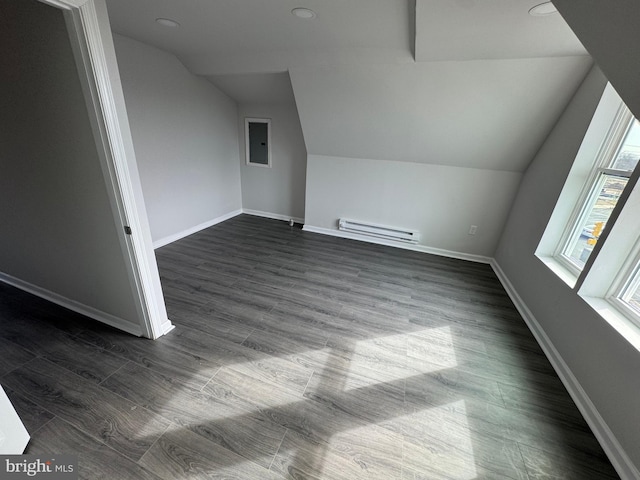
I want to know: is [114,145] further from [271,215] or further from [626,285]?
[271,215]

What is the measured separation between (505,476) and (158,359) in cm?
207

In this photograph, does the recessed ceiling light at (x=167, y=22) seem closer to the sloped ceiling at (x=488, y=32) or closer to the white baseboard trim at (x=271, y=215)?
the sloped ceiling at (x=488, y=32)

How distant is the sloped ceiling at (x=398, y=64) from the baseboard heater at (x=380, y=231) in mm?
975

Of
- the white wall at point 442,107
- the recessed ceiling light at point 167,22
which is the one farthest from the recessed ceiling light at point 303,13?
the recessed ceiling light at point 167,22

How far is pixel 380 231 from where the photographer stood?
3.73 metres

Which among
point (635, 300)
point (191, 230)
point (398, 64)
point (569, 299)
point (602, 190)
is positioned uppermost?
point (398, 64)

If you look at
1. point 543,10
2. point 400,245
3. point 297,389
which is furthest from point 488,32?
point 297,389

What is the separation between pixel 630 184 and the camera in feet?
4.92

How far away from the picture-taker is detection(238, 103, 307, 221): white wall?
4008mm

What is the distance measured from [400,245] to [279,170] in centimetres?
235

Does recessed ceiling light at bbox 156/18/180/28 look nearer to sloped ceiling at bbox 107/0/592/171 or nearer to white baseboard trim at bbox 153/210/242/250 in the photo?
sloped ceiling at bbox 107/0/592/171

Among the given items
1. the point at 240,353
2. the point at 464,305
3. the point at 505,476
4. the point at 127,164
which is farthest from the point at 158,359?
the point at 464,305

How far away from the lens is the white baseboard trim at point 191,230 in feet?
11.0

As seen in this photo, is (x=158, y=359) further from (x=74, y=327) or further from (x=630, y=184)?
(x=630, y=184)
